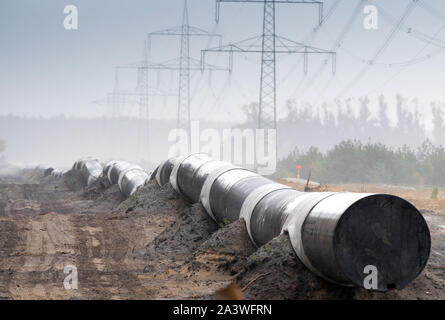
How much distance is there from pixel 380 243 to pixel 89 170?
30345mm

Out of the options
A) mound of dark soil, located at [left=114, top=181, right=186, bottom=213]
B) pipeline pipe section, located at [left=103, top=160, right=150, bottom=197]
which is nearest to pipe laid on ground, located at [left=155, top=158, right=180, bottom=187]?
mound of dark soil, located at [left=114, top=181, right=186, bottom=213]

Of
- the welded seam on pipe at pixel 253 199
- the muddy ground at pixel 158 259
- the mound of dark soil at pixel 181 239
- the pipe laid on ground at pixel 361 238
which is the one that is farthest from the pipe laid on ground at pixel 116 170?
the pipe laid on ground at pixel 361 238

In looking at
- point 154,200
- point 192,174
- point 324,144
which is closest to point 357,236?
point 192,174

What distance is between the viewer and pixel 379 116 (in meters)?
138

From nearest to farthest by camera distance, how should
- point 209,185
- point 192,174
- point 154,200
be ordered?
point 209,185 → point 192,174 → point 154,200

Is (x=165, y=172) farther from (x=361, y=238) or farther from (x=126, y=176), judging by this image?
(x=361, y=238)

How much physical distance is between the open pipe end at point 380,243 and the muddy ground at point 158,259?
0.53 metres

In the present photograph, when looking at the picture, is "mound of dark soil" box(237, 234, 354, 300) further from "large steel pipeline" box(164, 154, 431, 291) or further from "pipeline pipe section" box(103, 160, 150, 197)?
"pipeline pipe section" box(103, 160, 150, 197)

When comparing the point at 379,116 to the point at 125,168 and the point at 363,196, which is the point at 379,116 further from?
the point at 363,196

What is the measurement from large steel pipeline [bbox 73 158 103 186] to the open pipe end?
90.9ft

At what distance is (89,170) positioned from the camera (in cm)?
3700

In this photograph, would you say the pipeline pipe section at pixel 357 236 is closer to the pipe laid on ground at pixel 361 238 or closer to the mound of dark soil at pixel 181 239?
the pipe laid on ground at pixel 361 238

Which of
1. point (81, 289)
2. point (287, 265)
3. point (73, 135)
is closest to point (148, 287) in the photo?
point (81, 289)

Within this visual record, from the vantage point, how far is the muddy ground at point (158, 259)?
31.1 feet
